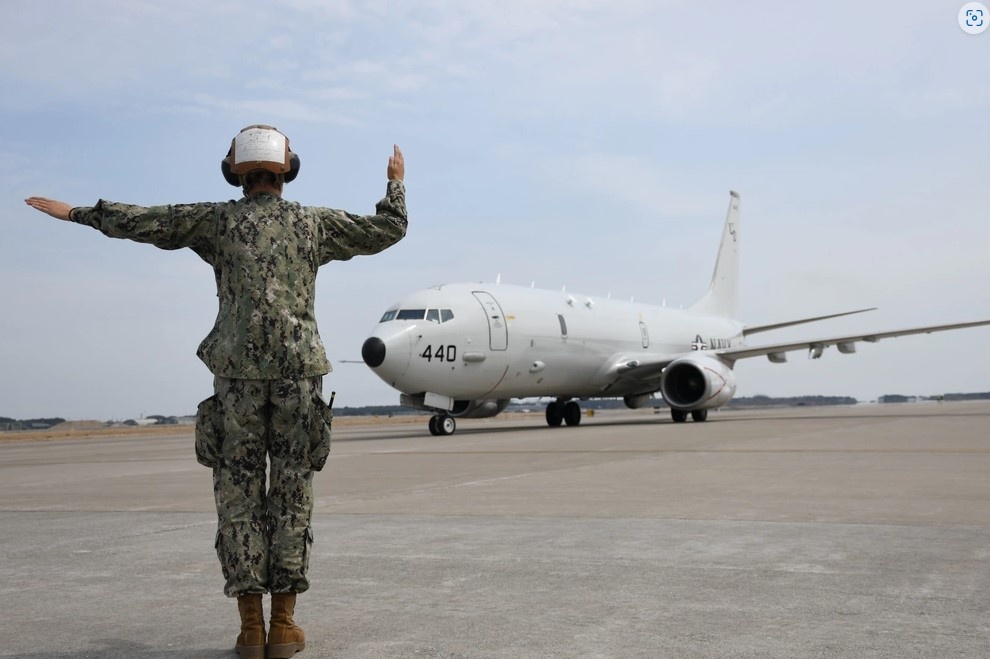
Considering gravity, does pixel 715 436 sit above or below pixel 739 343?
below

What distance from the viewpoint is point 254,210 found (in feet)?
12.0

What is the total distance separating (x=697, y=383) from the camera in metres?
25.3

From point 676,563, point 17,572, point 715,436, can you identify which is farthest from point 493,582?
point 715,436

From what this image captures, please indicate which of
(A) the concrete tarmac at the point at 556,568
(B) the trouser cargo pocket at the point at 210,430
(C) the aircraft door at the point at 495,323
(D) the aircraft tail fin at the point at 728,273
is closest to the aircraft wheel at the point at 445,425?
(C) the aircraft door at the point at 495,323

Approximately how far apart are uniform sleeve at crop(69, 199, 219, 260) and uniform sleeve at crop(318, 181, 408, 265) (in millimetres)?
411

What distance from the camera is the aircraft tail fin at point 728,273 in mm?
38375

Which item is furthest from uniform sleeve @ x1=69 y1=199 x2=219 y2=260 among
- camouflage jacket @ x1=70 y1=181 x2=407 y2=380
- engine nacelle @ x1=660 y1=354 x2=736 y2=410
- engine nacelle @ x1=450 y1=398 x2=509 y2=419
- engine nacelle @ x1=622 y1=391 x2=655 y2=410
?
engine nacelle @ x1=622 y1=391 x2=655 y2=410

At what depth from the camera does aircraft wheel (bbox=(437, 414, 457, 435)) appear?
22.1 m

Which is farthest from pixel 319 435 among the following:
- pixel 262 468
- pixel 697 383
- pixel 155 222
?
pixel 697 383

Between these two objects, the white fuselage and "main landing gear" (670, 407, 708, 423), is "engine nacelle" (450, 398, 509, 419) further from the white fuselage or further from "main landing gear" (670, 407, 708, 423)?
"main landing gear" (670, 407, 708, 423)

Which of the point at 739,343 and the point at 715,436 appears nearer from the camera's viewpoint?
the point at 715,436

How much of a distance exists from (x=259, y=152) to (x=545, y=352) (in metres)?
20.9

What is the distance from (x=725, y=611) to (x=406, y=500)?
460cm

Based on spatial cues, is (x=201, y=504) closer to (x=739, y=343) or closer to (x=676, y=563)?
(x=676, y=563)
